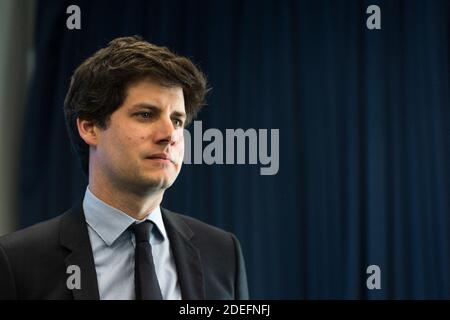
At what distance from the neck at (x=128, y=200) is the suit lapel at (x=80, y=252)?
0.17 feet

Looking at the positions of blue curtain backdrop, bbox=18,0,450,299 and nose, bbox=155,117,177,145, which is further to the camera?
blue curtain backdrop, bbox=18,0,450,299

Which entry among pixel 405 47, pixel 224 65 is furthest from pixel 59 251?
pixel 405 47

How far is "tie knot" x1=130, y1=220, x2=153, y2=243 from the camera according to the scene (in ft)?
3.19

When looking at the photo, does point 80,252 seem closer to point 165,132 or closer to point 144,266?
point 144,266

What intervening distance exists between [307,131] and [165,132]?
3.55 feet

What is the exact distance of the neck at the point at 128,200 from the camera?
98 cm

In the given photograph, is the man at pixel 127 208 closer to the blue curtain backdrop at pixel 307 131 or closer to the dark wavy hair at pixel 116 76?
the dark wavy hair at pixel 116 76

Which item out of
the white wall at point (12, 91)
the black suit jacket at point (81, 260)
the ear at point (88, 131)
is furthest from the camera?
the white wall at point (12, 91)

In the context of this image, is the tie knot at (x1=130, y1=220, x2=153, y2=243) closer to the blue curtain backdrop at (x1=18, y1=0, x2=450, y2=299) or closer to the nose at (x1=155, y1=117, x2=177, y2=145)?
the nose at (x1=155, y1=117, x2=177, y2=145)

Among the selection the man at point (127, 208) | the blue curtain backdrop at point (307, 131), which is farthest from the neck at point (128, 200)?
the blue curtain backdrop at point (307, 131)

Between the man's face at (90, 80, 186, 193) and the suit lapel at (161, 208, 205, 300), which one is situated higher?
the man's face at (90, 80, 186, 193)

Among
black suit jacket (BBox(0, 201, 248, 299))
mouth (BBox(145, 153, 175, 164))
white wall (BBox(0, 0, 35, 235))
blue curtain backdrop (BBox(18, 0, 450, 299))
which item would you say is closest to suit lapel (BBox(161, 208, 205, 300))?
black suit jacket (BBox(0, 201, 248, 299))

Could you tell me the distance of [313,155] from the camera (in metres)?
1.98

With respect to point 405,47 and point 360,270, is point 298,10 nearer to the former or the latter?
point 405,47
